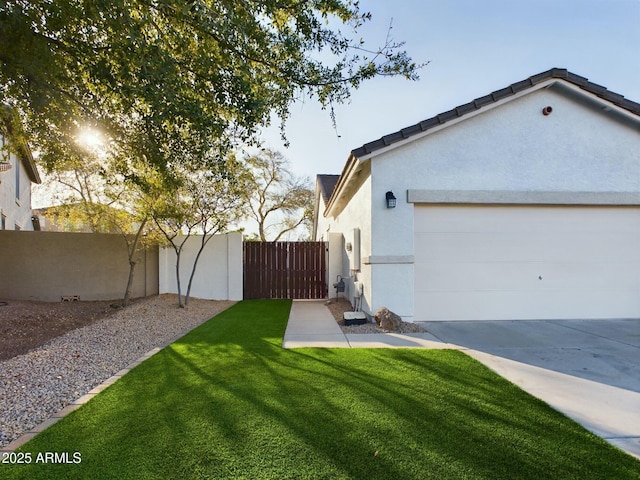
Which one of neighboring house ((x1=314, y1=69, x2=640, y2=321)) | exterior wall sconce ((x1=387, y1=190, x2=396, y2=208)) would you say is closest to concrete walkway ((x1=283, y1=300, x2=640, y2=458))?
neighboring house ((x1=314, y1=69, x2=640, y2=321))

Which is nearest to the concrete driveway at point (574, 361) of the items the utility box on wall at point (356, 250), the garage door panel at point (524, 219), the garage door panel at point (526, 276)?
the garage door panel at point (526, 276)

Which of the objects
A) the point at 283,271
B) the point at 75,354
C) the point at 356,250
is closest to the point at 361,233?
the point at 356,250

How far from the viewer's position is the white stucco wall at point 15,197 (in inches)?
555

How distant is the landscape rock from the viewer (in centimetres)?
710

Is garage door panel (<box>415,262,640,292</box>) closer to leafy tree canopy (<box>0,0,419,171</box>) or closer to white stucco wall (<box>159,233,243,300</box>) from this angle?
leafy tree canopy (<box>0,0,419,171</box>)

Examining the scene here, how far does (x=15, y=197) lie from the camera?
52.6 ft

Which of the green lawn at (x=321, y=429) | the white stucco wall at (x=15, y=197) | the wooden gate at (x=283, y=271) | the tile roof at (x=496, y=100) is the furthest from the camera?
the white stucco wall at (x=15, y=197)

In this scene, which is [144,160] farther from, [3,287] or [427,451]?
[3,287]

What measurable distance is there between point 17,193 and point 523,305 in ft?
68.1

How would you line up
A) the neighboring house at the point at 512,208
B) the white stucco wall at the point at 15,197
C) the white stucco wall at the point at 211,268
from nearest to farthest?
1. the neighboring house at the point at 512,208
2. the white stucco wall at the point at 211,268
3. the white stucco wall at the point at 15,197

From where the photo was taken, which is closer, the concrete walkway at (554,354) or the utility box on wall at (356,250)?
the concrete walkway at (554,354)

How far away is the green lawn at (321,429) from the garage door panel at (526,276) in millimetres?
3201

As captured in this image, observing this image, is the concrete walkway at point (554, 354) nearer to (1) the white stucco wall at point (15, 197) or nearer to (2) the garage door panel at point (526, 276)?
(2) the garage door panel at point (526, 276)

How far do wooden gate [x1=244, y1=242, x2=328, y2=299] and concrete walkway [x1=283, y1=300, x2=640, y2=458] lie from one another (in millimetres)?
4036
